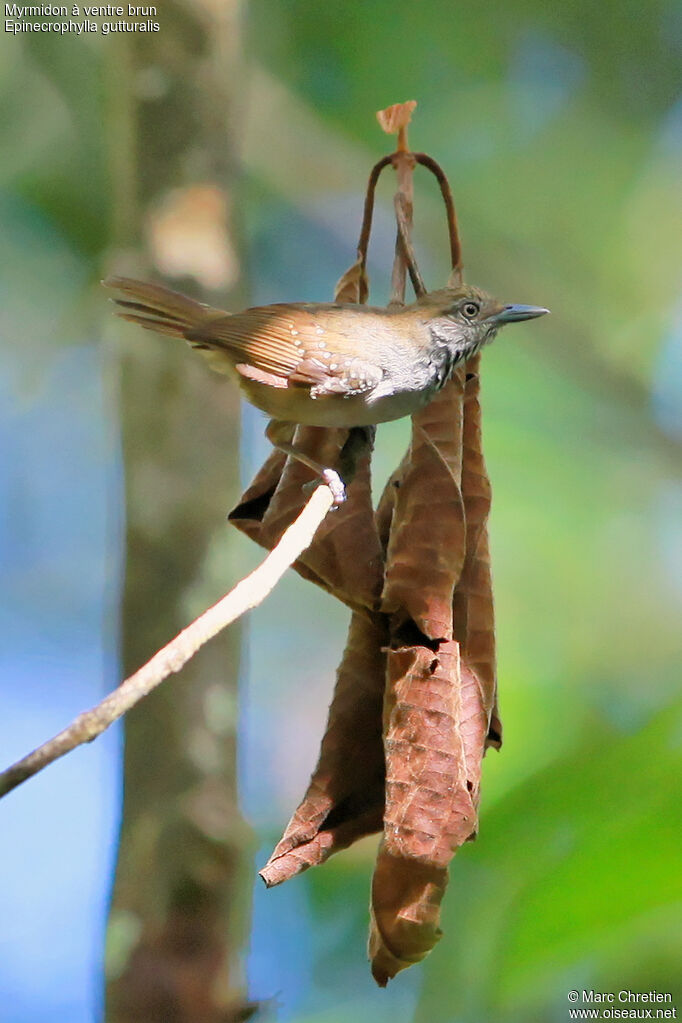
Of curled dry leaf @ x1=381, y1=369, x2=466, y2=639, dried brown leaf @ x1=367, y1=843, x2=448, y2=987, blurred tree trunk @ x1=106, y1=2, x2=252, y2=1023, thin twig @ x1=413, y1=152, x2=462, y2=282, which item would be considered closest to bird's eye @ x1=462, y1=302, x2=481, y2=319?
thin twig @ x1=413, y1=152, x2=462, y2=282

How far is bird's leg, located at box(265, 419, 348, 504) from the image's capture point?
2.73m

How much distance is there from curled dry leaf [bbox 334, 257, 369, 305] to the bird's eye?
0.34m

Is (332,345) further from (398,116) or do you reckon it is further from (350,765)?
(350,765)

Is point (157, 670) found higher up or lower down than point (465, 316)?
lower down

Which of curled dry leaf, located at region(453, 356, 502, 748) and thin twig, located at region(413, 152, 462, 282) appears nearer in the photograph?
curled dry leaf, located at region(453, 356, 502, 748)

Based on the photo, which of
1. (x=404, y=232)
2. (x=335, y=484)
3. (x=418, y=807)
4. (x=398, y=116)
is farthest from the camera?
(x=398, y=116)

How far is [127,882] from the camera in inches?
166

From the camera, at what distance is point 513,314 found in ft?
11.6

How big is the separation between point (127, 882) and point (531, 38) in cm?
634

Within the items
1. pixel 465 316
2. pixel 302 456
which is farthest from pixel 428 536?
pixel 465 316

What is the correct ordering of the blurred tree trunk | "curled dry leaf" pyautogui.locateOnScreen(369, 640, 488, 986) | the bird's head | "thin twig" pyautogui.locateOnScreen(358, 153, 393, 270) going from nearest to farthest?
"curled dry leaf" pyautogui.locateOnScreen(369, 640, 488, 986) < "thin twig" pyautogui.locateOnScreen(358, 153, 393, 270) < the bird's head < the blurred tree trunk

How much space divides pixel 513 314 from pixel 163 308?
117 cm

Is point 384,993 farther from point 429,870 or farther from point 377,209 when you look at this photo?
point 377,209

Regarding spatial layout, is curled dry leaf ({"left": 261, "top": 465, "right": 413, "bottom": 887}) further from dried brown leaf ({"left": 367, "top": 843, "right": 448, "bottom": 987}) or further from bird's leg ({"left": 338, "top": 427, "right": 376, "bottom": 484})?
bird's leg ({"left": 338, "top": 427, "right": 376, "bottom": 484})
